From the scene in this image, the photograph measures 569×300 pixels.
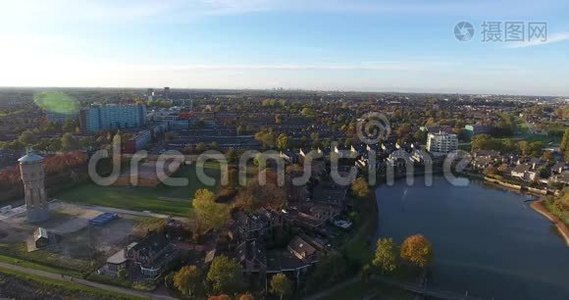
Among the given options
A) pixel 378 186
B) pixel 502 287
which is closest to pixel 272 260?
pixel 502 287

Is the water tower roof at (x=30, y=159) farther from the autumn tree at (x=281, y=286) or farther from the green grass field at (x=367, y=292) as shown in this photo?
the green grass field at (x=367, y=292)

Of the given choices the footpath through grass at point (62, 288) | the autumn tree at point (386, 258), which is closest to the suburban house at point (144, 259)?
the footpath through grass at point (62, 288)

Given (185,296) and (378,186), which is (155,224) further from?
(378,186)

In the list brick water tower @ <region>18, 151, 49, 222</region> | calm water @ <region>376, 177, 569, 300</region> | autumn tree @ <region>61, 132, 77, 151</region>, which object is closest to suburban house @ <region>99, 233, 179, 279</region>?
brick water tower @ <region>18, 151, 49, 222</region>

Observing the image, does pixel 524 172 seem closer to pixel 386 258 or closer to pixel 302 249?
pixel 386 258

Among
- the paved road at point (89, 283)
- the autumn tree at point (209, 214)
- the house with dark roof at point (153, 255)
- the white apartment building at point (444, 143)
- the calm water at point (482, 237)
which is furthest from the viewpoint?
the white apartment building at point (444, 143)

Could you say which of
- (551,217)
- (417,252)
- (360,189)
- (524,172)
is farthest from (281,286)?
(524,172)

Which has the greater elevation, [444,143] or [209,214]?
[444,143]
